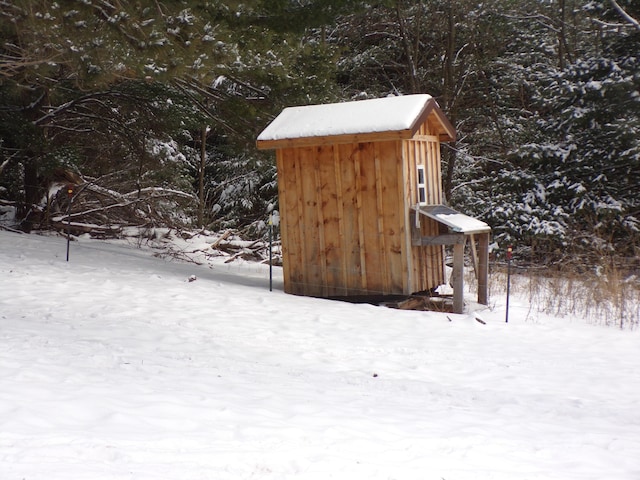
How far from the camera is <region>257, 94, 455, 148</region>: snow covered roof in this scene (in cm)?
959

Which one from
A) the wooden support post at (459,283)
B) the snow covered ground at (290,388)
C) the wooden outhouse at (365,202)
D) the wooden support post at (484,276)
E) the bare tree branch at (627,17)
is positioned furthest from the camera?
the bare tree branch at (627,17)

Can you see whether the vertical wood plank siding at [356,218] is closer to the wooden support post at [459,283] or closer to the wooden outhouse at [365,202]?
the wooden outhouse at [365,202]

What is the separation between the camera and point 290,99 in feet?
42.0

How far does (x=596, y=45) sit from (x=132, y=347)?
17.2 meters

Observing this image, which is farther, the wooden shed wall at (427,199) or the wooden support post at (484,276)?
the wooden support post at (484,276)

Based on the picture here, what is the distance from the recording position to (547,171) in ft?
55.7

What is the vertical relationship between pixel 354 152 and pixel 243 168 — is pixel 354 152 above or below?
below

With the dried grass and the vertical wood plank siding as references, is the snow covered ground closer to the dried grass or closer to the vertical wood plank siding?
the dried grass

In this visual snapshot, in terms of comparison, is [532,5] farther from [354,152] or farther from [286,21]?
[354,152]

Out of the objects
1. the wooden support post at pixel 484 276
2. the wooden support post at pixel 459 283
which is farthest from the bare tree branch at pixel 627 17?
the wooden support post at pixel 459 283

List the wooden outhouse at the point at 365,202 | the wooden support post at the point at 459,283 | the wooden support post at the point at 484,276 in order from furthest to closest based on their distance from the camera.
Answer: the wooden support post at the point at 484,276 → the wooden outhouse at the point at 365,202 → the wooden support post at the point at 459,283

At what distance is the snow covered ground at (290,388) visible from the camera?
3.85m

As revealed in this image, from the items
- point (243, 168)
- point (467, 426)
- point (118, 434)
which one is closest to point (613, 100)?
point (243, 168)

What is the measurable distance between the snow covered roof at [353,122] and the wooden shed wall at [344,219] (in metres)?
0.34
